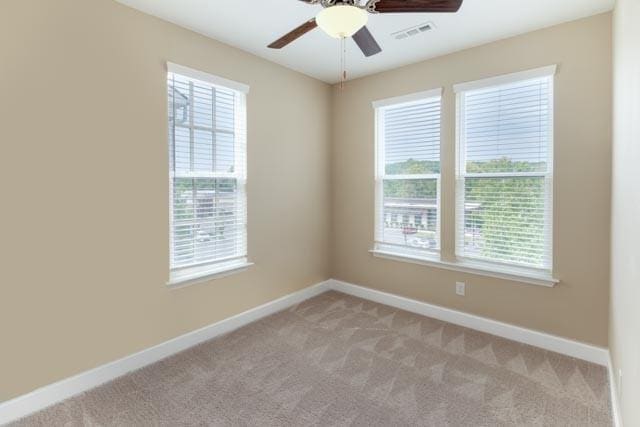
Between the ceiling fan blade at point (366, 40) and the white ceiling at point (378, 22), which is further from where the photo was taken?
the white ceiling at point (378, 22)

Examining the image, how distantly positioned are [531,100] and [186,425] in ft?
11.6

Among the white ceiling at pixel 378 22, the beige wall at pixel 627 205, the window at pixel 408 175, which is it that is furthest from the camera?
the window at pixel 408 175

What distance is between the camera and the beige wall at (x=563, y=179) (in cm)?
259

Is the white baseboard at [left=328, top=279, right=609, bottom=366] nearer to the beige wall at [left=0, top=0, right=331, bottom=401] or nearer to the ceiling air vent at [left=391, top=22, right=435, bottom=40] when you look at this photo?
the beige wall at [left=0, top=0, right=331, bottom=401]

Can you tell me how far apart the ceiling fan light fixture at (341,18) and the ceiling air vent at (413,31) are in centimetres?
128

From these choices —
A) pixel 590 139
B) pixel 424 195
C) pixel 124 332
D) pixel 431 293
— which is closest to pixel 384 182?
pixel 424 195

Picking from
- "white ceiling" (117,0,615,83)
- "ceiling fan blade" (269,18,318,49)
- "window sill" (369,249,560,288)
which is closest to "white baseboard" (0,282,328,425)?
"window sill" (369,249,560,288)

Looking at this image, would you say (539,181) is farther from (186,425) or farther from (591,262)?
(186,425)

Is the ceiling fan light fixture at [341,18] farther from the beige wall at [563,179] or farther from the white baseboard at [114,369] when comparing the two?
the white baseboard at [114,369]

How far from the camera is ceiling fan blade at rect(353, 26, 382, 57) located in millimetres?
2115

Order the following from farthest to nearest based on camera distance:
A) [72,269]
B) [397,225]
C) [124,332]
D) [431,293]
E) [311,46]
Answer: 1. [397,225]
2. [431,293]
3. [311,46]
4. [124,332]
5. [72,269]

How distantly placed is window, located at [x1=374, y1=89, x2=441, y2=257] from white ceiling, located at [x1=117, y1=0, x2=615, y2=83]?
1.81 ft

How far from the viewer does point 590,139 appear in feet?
8.59

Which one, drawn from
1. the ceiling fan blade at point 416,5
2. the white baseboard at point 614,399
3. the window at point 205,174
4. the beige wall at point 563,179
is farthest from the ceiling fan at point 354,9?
the white baseboard at point 614,399
